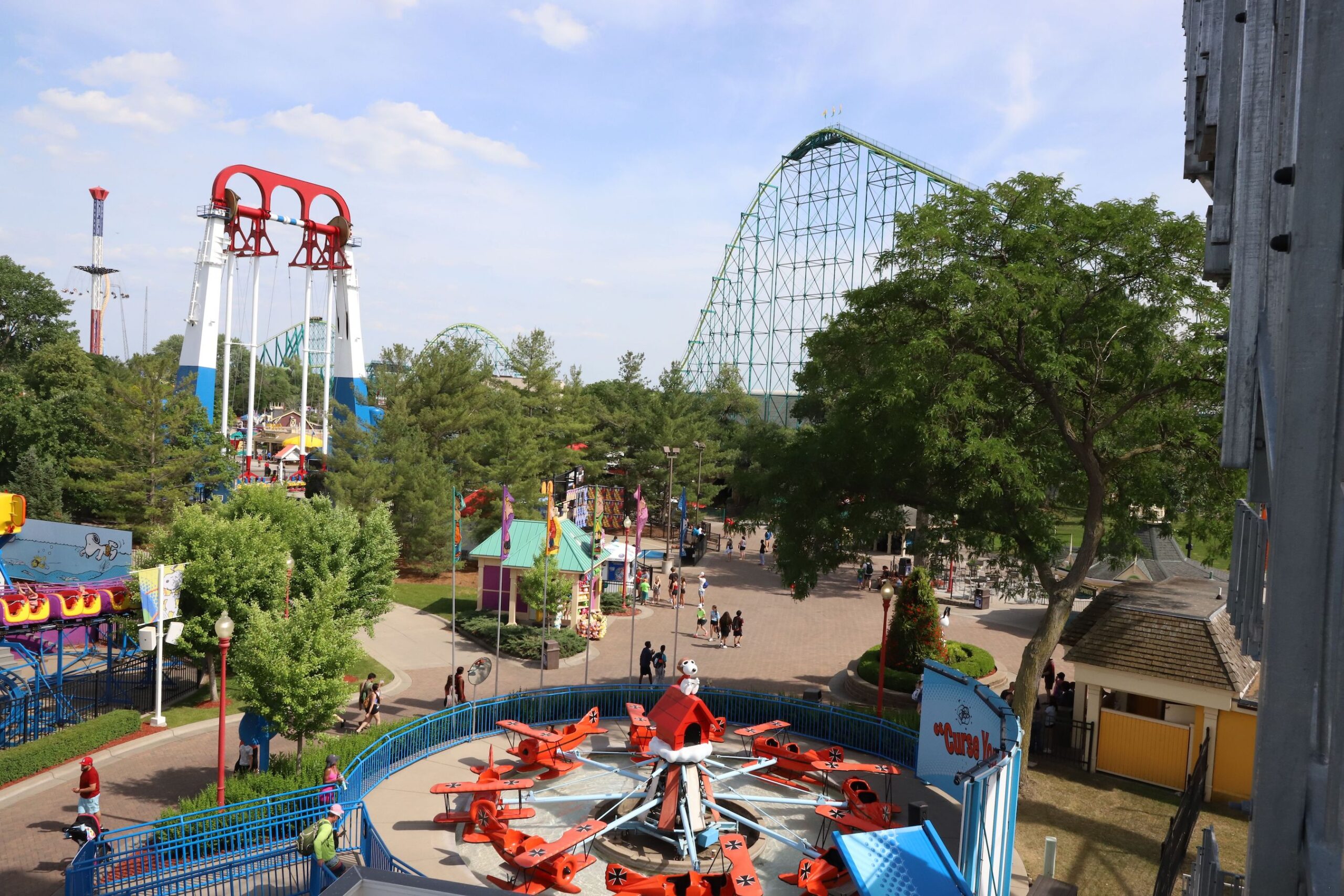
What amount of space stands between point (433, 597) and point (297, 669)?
18.0 metres

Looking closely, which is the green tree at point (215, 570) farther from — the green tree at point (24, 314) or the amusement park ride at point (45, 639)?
the green tree at point (24, 314)

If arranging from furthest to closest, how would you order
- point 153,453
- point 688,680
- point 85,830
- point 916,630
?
point 153,453 < point 916,630 < point 688,680 < point 85,830

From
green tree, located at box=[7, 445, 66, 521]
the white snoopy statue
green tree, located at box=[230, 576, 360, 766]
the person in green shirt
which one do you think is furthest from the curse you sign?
green tree, located at box=[7, 445, 66, 521]

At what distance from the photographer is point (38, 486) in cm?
3634

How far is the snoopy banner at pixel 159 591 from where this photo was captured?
665 inches

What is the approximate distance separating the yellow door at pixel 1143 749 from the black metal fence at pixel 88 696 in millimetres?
19423

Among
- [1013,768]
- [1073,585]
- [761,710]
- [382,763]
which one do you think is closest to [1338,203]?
[1013,768]

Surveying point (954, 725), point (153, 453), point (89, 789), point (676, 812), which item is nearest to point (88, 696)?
point (89, 789)

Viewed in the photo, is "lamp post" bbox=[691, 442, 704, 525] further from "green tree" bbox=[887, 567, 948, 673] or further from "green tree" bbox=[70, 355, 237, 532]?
"green tree" bbox=[887, 567, 948, 673]

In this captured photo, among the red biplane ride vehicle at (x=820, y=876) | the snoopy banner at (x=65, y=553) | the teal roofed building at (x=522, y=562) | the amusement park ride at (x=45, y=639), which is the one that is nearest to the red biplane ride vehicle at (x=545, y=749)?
the red biplane ride vehicle at (x=820, y=876)

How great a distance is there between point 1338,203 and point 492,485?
3478 centimetres

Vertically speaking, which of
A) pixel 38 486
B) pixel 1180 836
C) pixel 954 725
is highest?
pixel 38 486

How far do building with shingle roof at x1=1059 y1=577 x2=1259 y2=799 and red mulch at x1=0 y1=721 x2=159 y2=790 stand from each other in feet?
59.6

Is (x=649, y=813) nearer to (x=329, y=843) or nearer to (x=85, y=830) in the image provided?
(x=329, y=843)
